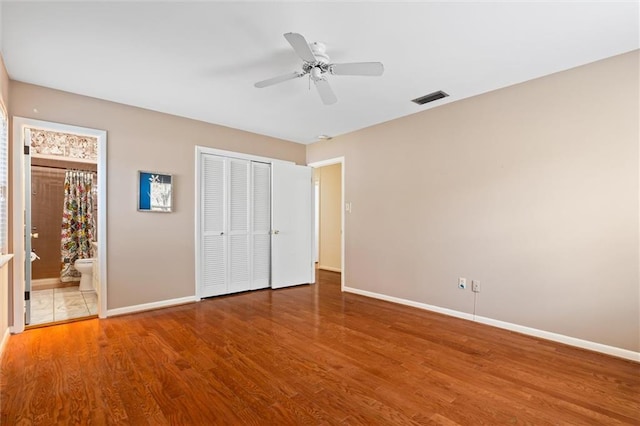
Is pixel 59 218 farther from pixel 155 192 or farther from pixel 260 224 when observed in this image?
pixel 260 224

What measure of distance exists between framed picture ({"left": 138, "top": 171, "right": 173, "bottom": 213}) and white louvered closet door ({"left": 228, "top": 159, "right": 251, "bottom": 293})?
0.90m

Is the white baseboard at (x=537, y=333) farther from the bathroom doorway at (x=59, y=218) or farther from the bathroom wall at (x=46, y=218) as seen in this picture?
the bathroom wall at (x=46, y=218)

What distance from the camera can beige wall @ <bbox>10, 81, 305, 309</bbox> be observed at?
11.4ft

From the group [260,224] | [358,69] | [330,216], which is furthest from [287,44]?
[330,216]

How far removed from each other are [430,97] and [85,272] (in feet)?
18.4

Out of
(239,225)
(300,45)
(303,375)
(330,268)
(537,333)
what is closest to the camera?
(300,45)

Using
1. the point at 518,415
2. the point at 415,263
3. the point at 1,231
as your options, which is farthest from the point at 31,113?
the point at 518,415

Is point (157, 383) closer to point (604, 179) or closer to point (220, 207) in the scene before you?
point (220, 207)

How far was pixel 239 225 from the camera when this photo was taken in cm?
487

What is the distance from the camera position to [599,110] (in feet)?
9.09

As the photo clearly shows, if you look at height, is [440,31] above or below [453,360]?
above

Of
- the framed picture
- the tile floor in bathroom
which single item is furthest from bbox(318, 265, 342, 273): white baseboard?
the tile floor in bathroom

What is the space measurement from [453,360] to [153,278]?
3.55 metres

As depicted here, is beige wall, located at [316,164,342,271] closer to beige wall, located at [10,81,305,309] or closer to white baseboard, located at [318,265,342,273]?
white baseboard, located at [318,265,342,273]
